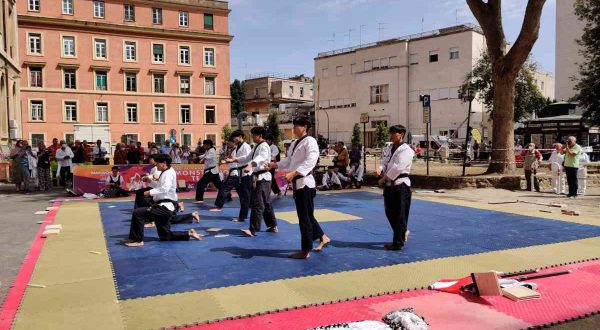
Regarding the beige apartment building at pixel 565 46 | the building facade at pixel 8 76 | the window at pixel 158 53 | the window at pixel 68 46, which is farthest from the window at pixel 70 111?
the beige apartment building at pixel 565 46

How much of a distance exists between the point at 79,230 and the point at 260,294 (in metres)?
5.15

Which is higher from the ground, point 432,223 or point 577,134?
point 577,134

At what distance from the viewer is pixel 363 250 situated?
6773mm

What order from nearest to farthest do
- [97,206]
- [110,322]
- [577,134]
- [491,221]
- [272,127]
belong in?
[110,322] < [491,221] < [97,206] < [577,134] < [272,127]

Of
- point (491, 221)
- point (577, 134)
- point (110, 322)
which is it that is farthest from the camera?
point (577, 134)

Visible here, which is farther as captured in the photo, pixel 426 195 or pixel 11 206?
pixel 426 195

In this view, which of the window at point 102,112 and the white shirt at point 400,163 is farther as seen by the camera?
the window at point 102,112

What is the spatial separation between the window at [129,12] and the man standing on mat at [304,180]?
132ft

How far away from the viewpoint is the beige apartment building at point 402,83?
153 ft

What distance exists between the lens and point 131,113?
139 ft

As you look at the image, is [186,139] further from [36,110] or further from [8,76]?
[8,76]

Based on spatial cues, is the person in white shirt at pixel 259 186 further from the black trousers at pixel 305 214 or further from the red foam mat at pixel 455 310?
the red foam mat at pixel 455 310

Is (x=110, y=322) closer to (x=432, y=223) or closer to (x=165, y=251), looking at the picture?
(x=165, y=251)

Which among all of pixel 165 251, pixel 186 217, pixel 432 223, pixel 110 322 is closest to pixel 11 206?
pixel 186 217
